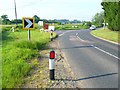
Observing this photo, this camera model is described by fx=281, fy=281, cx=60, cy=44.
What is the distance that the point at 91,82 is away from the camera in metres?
9.27

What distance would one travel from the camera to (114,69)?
11797 mm

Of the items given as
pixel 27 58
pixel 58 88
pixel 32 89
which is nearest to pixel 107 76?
pixel 58 88

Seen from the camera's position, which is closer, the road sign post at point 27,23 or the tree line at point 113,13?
the road sign post at point 27,23

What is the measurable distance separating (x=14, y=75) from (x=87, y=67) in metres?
4.07

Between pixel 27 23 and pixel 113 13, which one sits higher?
pixel 113 13

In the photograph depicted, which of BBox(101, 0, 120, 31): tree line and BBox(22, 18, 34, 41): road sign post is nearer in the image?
BBox(22, 18, 34, 41): road sign post

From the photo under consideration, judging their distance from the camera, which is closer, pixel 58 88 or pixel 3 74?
pixel 58 88

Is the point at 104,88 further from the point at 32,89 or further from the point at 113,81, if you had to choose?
the point at 32,89

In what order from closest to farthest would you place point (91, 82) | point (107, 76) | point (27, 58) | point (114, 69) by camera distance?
point (91, 82)
point (107, 76)
point (114, 69)
point (27, 58)

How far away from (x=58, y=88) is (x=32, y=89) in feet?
2.51

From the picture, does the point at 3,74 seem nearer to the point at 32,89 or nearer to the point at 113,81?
the point at 32,89

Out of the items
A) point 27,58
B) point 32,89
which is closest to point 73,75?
point 32,89

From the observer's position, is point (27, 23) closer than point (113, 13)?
Yes

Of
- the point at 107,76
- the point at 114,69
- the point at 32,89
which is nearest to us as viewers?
the point at 32,89
